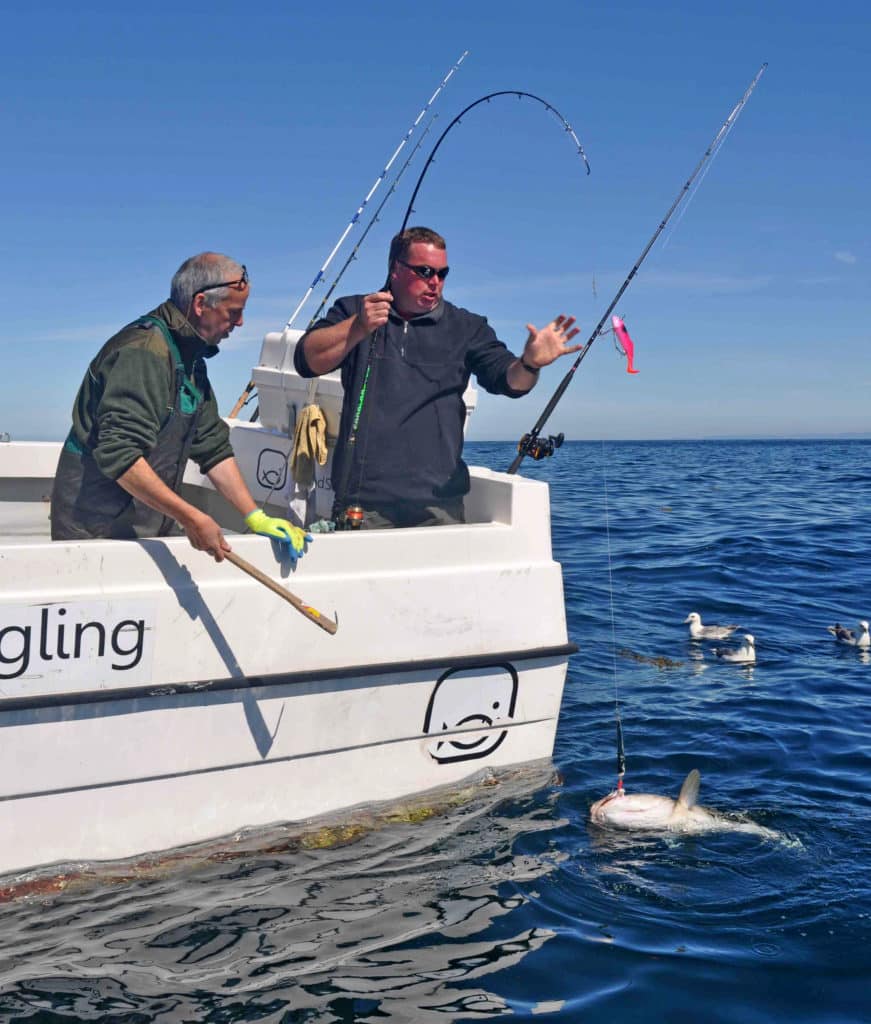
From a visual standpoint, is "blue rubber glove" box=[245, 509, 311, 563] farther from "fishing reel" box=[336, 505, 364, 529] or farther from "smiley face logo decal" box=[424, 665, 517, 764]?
"smiley face logo decal" box=[424, 665, 517, 764]

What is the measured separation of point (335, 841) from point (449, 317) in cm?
263

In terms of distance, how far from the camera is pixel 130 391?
3.82 metres

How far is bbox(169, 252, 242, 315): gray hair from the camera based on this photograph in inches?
159

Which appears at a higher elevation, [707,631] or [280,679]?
[280,679]

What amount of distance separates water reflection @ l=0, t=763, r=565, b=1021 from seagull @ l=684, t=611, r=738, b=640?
489 centimetres

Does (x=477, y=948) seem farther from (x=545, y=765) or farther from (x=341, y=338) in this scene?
(x=341, y=338)

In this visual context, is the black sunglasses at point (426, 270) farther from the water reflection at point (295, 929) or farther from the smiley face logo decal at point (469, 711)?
the water reflection at point (295, 929)

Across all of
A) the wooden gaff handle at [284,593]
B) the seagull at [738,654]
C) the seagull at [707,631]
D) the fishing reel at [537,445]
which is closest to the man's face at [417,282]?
the fishing reel at [537,445]

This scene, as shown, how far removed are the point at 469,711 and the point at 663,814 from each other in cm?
107

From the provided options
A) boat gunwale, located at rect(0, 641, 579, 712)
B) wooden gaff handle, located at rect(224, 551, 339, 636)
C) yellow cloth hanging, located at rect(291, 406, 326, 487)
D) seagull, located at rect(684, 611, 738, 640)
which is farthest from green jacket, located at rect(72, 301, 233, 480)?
seagull, located at rect(684, 611, 738, 640)

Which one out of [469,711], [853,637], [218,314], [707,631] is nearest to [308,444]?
[218,314]

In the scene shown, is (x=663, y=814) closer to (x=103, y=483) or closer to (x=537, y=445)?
(x=537, y=445)

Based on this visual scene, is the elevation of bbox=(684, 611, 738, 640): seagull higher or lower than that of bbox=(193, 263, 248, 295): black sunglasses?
lower

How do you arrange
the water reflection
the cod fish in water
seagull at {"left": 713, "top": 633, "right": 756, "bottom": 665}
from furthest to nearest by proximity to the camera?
seagull at {"left": 713, "top": 633, "right": 756, "bottom": 665}
the cod fish in water
the water reflection
